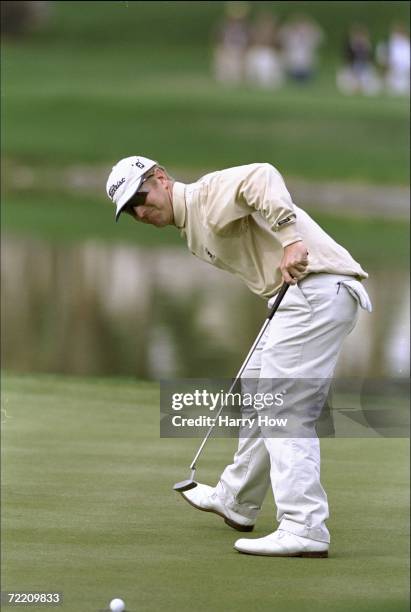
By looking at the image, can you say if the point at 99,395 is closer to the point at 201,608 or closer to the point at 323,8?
the point at 201,608

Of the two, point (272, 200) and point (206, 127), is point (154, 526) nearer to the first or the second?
point (272, 200)

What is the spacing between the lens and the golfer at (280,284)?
5.95 meters

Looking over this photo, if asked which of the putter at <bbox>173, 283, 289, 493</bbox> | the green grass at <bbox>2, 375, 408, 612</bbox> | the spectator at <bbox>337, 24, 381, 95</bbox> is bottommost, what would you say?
the spectator at <bbox>337, 24, 381, 95</bbox>

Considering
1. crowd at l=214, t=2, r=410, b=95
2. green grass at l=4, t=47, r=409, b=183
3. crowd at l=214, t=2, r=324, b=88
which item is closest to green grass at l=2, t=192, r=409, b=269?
green grass at l=4, t=47, r=409, b=183

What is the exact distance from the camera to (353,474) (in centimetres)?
769

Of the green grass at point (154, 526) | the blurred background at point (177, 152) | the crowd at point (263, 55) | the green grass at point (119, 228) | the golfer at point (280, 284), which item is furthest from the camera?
the crowd at point (263, 55)

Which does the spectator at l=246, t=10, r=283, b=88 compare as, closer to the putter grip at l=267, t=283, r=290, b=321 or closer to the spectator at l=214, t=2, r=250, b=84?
the spectator at l=214, t=2, r=250, b=84

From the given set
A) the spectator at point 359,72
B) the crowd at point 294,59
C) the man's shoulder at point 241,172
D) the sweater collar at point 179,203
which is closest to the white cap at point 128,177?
the sweater collar at point 179,203

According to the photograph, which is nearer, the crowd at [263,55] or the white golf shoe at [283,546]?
the white golf shoe at [283,546]

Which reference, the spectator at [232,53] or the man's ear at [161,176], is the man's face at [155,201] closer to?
the man's ear at [161,176]

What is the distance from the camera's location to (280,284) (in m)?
6.08

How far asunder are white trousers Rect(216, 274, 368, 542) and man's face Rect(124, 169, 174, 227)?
586 mm

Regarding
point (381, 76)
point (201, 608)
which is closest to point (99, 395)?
point (201, 608)

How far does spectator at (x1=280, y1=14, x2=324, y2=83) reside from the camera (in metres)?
46.2
